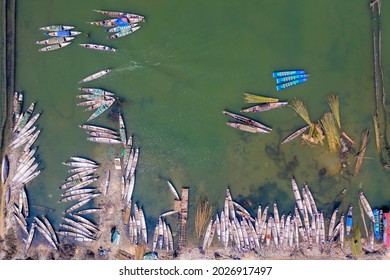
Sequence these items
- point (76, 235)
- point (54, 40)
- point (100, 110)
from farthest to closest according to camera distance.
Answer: point (76, 235), point (100, 110), point (54, 40)

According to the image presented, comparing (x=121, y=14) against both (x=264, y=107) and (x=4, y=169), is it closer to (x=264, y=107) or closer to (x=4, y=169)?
(x=264, y=107)

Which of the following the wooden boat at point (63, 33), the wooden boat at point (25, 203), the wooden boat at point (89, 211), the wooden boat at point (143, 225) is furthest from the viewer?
the wooden boat at point (143, 225)

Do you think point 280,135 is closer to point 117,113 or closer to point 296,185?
point 296,185

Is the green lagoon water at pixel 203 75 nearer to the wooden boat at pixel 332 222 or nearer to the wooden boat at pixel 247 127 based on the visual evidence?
the wooden boat at pixel 247 127

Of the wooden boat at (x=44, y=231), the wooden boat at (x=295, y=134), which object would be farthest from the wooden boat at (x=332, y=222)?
the wooden boat at (x=44, y=231)

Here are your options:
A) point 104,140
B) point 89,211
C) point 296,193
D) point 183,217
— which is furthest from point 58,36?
point 296,193
